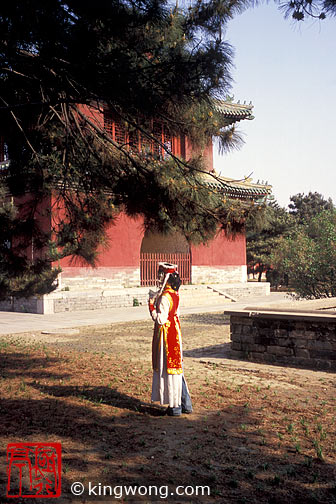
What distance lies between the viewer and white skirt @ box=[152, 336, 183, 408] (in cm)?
515

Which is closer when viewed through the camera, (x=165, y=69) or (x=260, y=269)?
(x=165, y=69)

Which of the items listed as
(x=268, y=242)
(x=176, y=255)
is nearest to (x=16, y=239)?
(x=176, y=255)

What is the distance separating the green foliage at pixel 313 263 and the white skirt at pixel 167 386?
9473mm

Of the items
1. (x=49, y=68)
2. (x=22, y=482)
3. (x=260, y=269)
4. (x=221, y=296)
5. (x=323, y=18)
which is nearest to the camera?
(x=22, y=482)

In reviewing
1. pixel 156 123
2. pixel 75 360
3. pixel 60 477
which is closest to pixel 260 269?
pixel 75 360

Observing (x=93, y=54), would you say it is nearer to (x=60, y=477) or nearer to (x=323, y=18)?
(x=323, y=18)

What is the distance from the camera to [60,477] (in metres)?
3.62

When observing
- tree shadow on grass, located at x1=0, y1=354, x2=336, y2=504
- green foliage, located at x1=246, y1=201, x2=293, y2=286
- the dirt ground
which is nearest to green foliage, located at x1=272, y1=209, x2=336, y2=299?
the dirt ground

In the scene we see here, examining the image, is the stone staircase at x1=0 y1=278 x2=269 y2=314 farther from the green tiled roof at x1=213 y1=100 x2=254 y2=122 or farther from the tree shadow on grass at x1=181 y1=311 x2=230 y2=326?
the green tiled roof at x1=213 y1=100 x2=254 y2=122

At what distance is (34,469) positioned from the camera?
3.79m

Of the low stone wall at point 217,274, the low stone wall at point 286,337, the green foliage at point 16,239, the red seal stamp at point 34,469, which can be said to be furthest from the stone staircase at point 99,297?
the red seal stamp at point 34,469

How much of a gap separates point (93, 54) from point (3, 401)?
4038 millimetres

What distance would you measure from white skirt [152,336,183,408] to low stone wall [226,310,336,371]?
2966 millimetres

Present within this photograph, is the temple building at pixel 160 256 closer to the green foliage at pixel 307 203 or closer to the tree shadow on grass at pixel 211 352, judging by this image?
the tree shadow on grass at pixel 211 352
